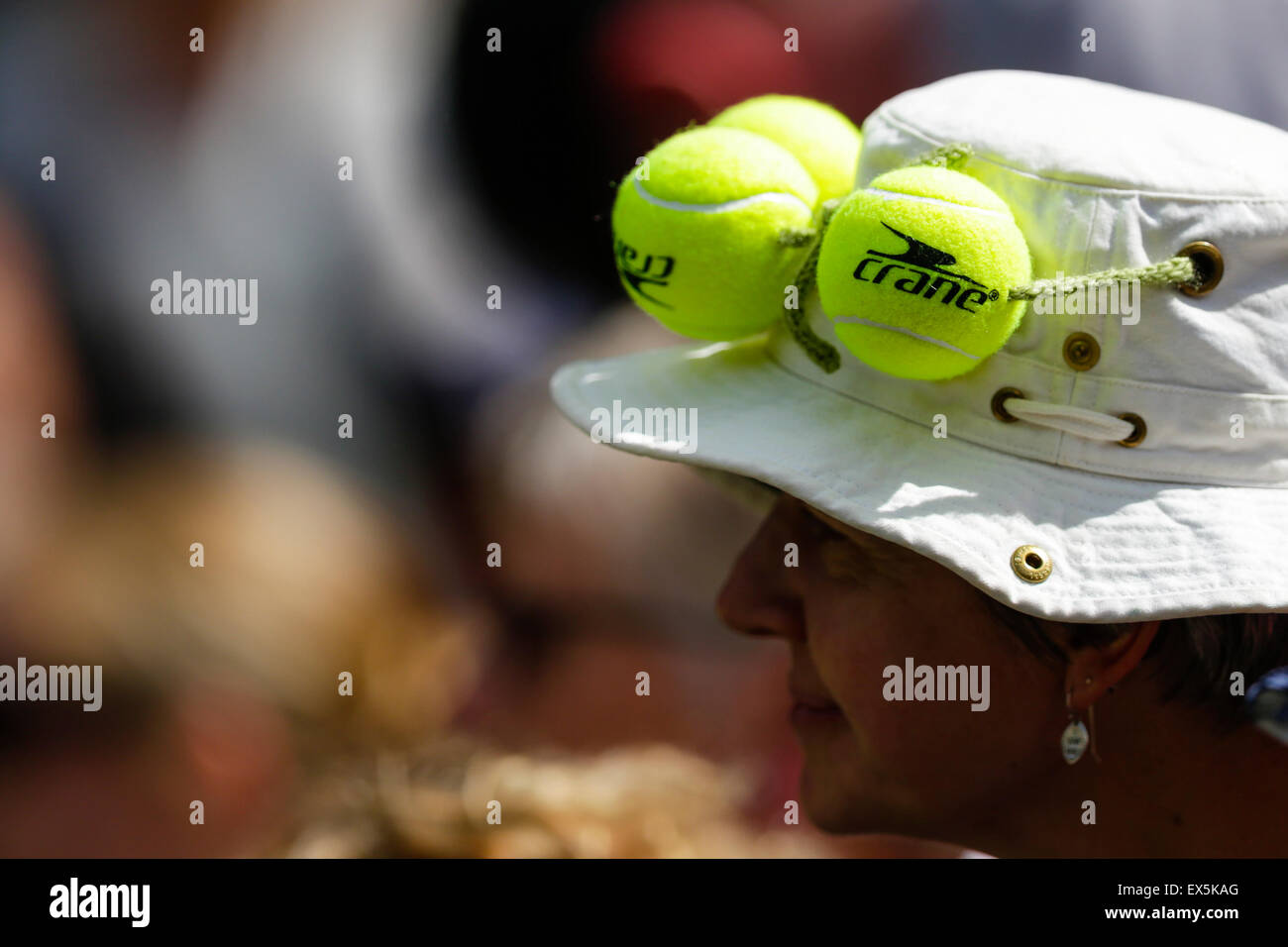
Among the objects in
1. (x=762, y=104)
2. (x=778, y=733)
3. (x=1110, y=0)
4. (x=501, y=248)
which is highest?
(x=1110, y=0)

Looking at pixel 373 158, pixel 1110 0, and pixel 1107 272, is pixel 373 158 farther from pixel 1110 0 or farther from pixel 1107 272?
pixel 1107 272

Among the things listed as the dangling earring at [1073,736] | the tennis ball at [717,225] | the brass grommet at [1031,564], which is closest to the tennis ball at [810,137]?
the tennis ball at [717,225]

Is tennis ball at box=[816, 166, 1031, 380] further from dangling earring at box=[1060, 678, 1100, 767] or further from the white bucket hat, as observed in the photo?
dangling earring at box=[1060, 678, 1100, 767]

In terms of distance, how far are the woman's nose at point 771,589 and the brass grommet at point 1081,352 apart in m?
0.31

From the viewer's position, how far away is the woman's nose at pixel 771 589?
1.09 m

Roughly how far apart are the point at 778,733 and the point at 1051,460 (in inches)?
57.2

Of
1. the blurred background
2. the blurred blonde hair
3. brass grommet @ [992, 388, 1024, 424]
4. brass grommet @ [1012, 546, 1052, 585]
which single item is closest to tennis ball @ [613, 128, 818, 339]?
brass grommet @ [992, 388, 1024, 424]

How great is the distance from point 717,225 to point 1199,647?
550 millimetres

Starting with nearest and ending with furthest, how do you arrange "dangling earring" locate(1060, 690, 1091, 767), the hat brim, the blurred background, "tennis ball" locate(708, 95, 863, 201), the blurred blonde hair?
the hat brim < "dangling earring" locate(1060, 690, 1091, 767) < "tennis ball" locate(708, 95, 863, 201) < the blurred blonde hair < the blurred background

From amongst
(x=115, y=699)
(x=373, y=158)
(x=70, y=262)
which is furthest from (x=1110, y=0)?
(x=115, y=699)

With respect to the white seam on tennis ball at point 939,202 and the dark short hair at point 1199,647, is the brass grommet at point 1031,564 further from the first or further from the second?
the white seam on tennis ball at point 939,202

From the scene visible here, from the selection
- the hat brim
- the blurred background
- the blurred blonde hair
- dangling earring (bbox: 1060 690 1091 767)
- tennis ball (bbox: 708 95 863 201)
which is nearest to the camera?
the hat brim

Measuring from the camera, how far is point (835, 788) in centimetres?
108

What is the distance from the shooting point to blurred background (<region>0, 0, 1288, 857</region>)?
6.68 ft
